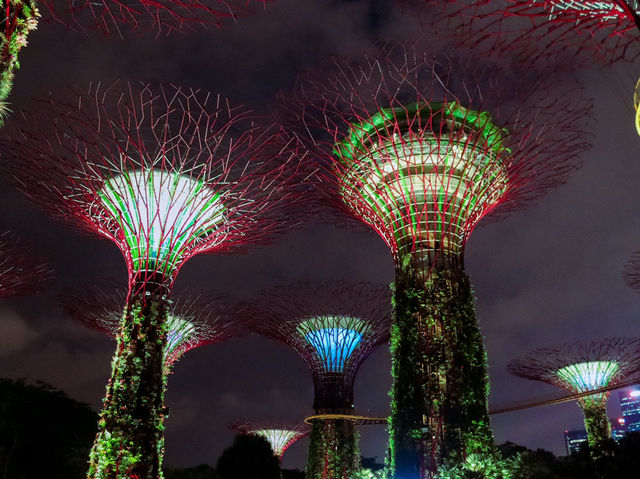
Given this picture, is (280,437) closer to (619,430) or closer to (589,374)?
(589,374)

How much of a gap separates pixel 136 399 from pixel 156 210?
4677 millimetres

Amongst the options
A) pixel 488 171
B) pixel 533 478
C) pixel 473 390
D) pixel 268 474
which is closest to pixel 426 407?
pixel 473 390

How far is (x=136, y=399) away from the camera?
12.0 meters

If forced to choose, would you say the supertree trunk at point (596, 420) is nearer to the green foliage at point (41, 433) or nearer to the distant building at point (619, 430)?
the distant building at point (619, 430)

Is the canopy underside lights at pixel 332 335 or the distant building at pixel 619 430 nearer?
the distant building at pixel 619 430

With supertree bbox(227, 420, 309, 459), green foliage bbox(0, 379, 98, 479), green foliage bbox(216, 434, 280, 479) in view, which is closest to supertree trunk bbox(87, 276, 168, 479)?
green foliage bbox(216, 434, 280, 479)

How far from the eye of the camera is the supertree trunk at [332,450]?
2575cm

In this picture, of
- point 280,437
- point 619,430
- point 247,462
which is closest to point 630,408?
point 619,430

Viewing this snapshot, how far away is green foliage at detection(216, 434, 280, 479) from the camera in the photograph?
2470 centimetres

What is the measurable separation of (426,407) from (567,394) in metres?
23.2

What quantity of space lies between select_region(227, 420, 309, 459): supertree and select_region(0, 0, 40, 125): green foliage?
4340 centimetres

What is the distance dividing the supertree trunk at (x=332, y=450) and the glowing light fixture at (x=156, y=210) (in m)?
15.4

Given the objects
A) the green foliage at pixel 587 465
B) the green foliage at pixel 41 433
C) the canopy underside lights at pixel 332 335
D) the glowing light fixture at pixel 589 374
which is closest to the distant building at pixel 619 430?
the green foliage at pixel 587 465

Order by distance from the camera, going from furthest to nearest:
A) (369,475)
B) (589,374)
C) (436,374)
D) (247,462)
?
(589,374)
(247,462)
(369,475)
(436,374)
